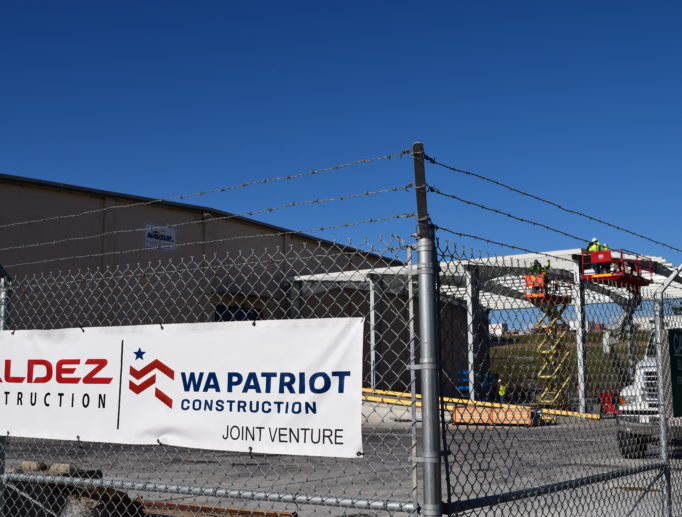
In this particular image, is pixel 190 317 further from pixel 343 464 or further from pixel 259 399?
pixel 259 399

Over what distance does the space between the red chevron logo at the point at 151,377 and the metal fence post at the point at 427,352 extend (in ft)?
5.70

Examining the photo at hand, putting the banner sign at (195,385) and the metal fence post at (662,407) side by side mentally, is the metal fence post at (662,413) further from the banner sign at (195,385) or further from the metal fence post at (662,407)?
the banner sign at (195,385)

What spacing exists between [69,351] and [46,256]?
1543 centimetres

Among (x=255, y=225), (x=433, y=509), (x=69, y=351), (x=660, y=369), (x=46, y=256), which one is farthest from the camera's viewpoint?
(x=255, y=225)

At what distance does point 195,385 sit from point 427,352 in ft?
5.22

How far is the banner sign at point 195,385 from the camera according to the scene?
3.91 meters

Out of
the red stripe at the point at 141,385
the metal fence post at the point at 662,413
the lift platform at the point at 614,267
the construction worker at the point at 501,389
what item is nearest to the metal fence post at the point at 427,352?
the construction worker at the point at 501,389

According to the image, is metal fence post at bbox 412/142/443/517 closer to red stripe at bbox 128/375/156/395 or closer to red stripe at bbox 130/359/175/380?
red stripe at bbox 130/359/175/380

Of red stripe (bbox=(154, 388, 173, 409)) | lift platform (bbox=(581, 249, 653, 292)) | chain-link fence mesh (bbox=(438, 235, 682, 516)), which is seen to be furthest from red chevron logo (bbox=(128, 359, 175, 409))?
lift platform (bbox=(581, 249, 653, 292))

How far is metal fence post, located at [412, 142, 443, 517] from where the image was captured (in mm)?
3428

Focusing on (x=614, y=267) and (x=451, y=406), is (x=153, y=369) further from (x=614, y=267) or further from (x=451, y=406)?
(x=614, y=267)

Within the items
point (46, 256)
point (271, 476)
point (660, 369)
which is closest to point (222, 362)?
point (660, 369)

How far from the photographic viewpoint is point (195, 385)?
4.45 metres

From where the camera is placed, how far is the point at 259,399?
4.17m
